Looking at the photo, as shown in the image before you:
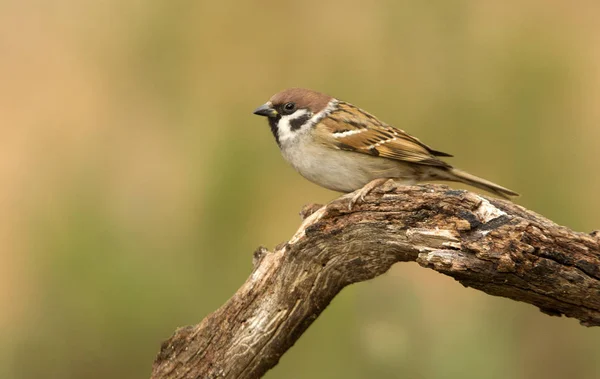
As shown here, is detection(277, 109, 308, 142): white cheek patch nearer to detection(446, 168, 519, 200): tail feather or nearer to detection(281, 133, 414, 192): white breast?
detection(281, 133, 414, 192): white breast

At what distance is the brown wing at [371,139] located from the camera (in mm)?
3275

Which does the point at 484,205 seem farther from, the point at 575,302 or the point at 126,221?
the point at 126,221

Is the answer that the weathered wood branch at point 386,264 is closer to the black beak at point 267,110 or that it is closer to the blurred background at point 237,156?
the black beak at point 267,110

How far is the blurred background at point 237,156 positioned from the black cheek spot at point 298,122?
824mm

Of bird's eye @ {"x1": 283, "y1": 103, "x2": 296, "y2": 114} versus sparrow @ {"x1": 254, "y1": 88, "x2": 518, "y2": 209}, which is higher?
bird's eye @ {"x1": 283, "y1": 103, "x2": 296, "y2": 114}

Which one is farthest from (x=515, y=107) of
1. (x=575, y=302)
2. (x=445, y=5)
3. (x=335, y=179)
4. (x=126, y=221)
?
(x=575, y=302)

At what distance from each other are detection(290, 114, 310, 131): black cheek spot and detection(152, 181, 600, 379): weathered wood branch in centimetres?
71

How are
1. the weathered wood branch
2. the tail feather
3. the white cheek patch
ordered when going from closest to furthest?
the weathered wood branch
the tail feather
the white cheek patch

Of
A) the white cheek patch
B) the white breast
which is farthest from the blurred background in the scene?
the white cheek patch

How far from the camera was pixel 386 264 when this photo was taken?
107 inches

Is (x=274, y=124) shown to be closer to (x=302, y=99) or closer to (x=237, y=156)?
(x=302, y=99)

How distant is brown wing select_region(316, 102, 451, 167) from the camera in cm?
328

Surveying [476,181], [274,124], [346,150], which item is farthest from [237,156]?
[476,181]

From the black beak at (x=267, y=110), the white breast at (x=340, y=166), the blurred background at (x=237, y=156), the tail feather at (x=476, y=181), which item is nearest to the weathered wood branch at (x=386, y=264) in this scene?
the white breast at (x=340, y=166)
